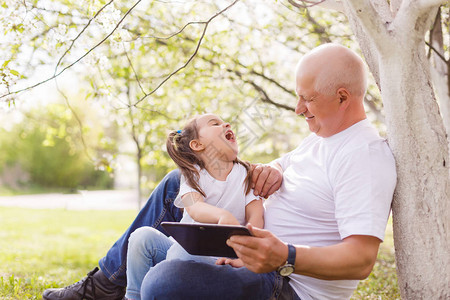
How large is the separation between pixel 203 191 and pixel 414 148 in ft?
3.51

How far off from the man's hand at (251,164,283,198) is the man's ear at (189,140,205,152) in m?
0.33

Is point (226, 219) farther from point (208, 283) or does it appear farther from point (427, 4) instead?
point (427, 4)

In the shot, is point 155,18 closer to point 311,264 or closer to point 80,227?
point 311,264

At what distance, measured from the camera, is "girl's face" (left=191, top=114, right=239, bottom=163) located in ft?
8.57

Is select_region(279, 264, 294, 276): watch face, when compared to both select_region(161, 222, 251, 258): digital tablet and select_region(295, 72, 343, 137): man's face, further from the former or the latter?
select_region(295, 72, 343, 137): man's face

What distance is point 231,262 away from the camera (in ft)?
6.88

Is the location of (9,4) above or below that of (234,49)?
below

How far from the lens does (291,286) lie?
2158 mm

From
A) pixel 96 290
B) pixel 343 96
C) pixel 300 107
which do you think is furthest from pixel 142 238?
pixel 343 96

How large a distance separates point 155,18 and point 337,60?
4661mm

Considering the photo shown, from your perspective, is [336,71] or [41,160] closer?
[336,71]

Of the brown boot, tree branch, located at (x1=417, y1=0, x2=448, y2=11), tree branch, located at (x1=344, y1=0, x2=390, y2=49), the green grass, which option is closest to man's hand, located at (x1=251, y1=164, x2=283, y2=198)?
tree branch, located at (x1=344, y1=0, x2=390, y2=49)

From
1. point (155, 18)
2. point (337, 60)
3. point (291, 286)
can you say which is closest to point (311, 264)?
point (291, 286)

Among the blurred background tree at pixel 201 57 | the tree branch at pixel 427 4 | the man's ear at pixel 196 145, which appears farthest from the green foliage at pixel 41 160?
the tree branch at pixel 427 4
